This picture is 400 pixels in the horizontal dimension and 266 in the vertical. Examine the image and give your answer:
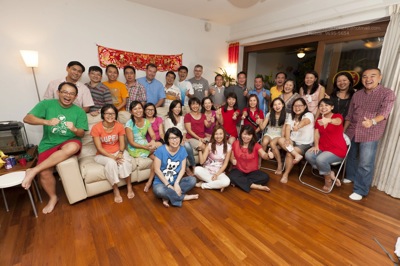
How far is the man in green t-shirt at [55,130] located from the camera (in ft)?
6.87

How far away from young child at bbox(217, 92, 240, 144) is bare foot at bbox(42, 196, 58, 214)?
8.12 feet

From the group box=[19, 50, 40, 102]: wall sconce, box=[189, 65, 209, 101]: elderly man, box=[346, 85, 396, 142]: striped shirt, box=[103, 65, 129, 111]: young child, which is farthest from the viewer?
box=[189, 65, 209, 101]: elderly man

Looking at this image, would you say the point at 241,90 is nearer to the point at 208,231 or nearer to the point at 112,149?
the point at 112,149

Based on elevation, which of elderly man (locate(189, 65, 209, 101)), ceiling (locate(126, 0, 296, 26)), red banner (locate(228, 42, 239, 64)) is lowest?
elderly man (locate(189, 65, 209, 101))

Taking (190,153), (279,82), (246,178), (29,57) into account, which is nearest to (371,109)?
(279,82)

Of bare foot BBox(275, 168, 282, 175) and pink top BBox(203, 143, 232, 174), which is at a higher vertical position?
pink top BBox(203, 143, 232, 174)

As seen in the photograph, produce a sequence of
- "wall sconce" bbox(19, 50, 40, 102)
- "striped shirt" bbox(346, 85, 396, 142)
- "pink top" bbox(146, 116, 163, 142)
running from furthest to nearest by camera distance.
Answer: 1. "pink top" bbox(146, 116, 163, 142)
2. "wall sconce" bbox(19, 50, 40, 102)
3. "striped shirt" bbox(346, 85, 396, 142)

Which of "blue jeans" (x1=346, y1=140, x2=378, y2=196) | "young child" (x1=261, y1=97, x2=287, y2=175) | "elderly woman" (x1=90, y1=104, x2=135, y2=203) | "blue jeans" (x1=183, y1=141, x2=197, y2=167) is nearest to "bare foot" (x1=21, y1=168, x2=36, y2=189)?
"elderly woman" (x1=90, y1=104, x2=135, y2=203)

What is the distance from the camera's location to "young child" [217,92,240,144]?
316 centimetres

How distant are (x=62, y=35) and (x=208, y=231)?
141 inches

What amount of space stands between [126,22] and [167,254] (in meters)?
3.80

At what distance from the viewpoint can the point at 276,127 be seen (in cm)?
307

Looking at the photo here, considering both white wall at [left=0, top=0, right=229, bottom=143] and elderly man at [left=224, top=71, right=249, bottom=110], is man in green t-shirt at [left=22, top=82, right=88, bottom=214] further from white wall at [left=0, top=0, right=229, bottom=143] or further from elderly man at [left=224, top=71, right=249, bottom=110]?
elderly man at [left=224, top=71, right=249, bottom=110]

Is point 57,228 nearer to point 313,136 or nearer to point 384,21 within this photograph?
point 313,136
